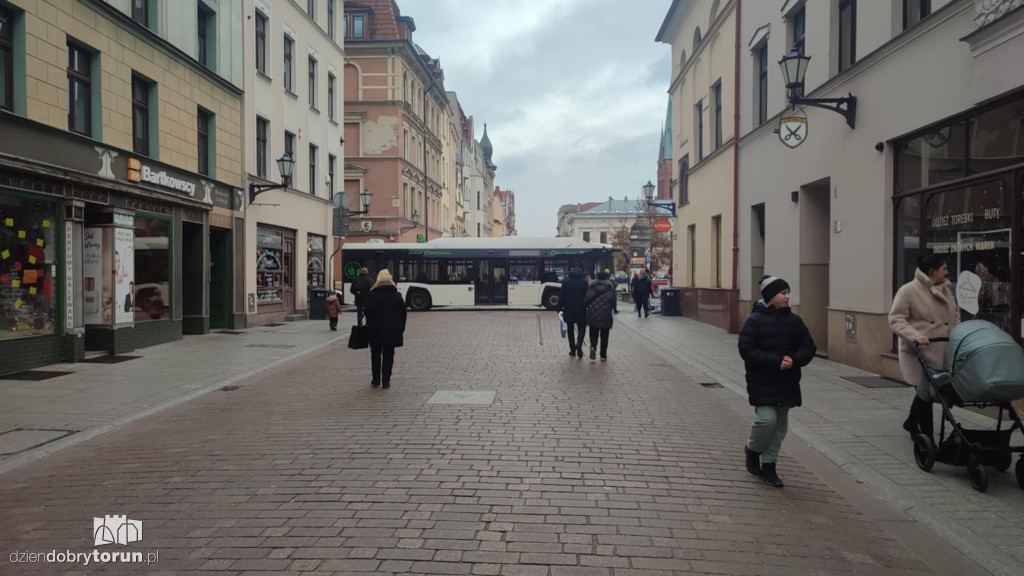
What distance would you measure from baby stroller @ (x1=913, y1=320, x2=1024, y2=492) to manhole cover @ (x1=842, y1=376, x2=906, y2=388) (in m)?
4.23

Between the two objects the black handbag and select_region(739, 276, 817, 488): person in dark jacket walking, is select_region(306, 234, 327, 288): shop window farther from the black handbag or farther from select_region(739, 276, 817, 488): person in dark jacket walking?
select_region(739, 276, 817, 488): person in dark jacket walking

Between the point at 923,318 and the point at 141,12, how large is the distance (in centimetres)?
1526

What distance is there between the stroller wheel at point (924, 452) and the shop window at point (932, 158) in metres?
4.63

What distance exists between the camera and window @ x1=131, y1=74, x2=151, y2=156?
1442cm

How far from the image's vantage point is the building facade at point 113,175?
1100 centimetres

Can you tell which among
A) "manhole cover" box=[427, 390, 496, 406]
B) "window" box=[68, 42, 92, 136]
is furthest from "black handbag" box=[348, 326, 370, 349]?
"window" box=[68, 42, 92, 136]

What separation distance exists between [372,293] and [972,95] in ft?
25.7

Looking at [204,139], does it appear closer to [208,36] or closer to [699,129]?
[208,36]

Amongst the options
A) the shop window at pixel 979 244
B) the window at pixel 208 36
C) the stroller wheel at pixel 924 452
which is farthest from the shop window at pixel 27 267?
the shop window at pixel 979 244

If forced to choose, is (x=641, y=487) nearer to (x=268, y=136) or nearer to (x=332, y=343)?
(x=332, y=343)

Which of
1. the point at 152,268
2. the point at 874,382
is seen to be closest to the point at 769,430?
the point at 874,382

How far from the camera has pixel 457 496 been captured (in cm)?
489

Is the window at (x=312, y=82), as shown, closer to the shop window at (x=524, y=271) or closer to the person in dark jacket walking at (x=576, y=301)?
the shop window at (x=524, y=271)

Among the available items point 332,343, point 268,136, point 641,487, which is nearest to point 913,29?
point 641,487
